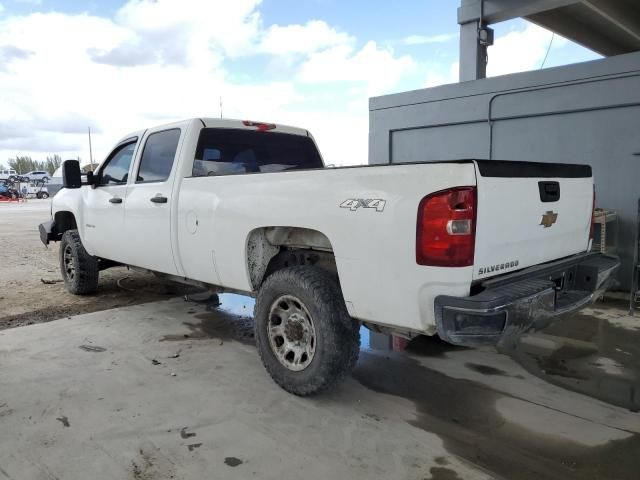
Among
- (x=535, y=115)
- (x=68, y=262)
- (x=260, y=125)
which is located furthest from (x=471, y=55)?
(x=68, y=262)

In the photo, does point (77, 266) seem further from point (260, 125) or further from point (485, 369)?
point (485, 369)

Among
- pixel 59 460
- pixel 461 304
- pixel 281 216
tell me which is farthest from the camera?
pixel 281 216

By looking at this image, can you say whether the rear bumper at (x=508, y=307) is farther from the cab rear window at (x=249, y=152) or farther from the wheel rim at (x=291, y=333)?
the cab rear window at (x=249, y=152)

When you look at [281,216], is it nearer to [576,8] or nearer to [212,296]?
[212,296]

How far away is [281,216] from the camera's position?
11.1ft

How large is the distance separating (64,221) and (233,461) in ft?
17.3

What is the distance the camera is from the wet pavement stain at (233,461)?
272 centimetres

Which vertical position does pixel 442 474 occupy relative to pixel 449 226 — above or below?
below

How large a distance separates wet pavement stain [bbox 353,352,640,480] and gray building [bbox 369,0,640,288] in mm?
4355

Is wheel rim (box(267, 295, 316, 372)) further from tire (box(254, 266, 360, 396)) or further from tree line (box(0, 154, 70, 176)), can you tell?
tree line (box(0, 154, 70, 176))

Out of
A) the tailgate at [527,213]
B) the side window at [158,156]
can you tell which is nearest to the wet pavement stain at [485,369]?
the tailgate at [527,213]

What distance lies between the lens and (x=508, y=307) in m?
2.58

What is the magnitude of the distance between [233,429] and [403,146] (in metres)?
7.02

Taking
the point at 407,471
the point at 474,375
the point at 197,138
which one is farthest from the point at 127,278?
the point at 407,471
